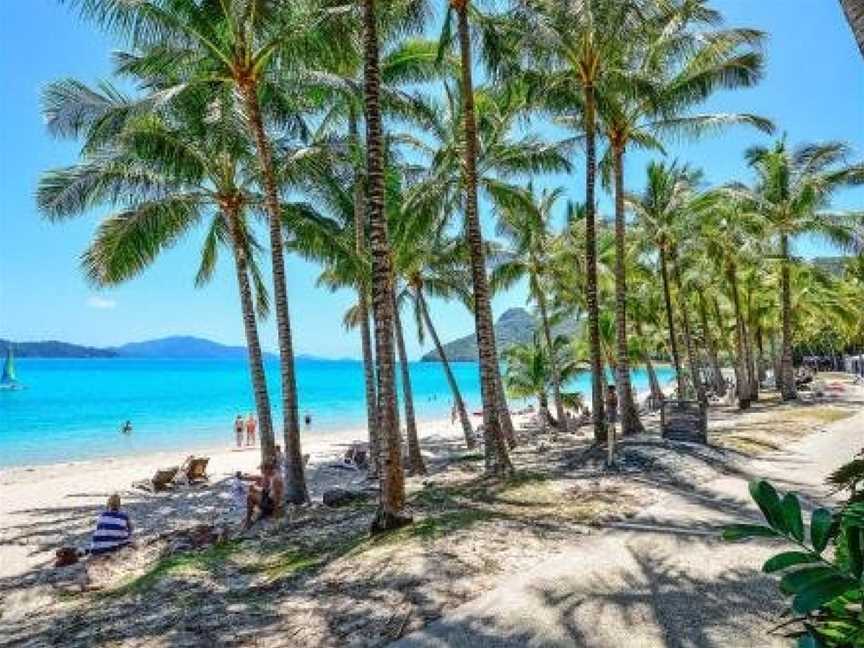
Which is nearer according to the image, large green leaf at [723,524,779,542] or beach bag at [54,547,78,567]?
large green leaf at [723,524,779,542]

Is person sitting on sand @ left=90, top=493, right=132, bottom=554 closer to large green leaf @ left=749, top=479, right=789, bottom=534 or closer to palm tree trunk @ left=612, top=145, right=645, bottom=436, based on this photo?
palm tree trunk @ left=612, top=145, right=645, bottom=436

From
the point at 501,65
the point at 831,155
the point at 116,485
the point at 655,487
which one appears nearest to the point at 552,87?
the point at 501,65

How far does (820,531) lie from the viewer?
6.67 ft

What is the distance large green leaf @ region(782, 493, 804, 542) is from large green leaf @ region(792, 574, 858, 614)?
0.13 m

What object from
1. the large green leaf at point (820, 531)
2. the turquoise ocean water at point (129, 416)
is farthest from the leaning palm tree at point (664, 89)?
the turquoise ocean water at point (129, 416)

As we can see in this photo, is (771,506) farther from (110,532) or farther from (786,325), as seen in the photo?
(786,325)

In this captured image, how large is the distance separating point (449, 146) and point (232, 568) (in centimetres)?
1233

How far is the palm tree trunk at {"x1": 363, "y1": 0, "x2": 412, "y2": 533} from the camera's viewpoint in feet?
31.2

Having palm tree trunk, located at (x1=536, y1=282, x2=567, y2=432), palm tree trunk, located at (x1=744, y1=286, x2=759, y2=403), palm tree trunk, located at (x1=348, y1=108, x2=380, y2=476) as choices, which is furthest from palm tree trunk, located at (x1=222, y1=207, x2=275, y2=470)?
palm tree trunk, located at (x1=744, y1=286, x2=759, y2=403)

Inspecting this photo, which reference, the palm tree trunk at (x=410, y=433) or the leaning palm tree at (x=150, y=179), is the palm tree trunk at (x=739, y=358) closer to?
the palm tree trunk at (x=410, y=433)

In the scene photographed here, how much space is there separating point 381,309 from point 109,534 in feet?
21.0

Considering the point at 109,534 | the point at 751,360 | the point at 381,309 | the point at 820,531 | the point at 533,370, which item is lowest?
the point at 109,534

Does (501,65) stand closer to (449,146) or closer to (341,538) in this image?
(449,146)

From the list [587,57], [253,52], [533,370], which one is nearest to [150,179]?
[253,52]
